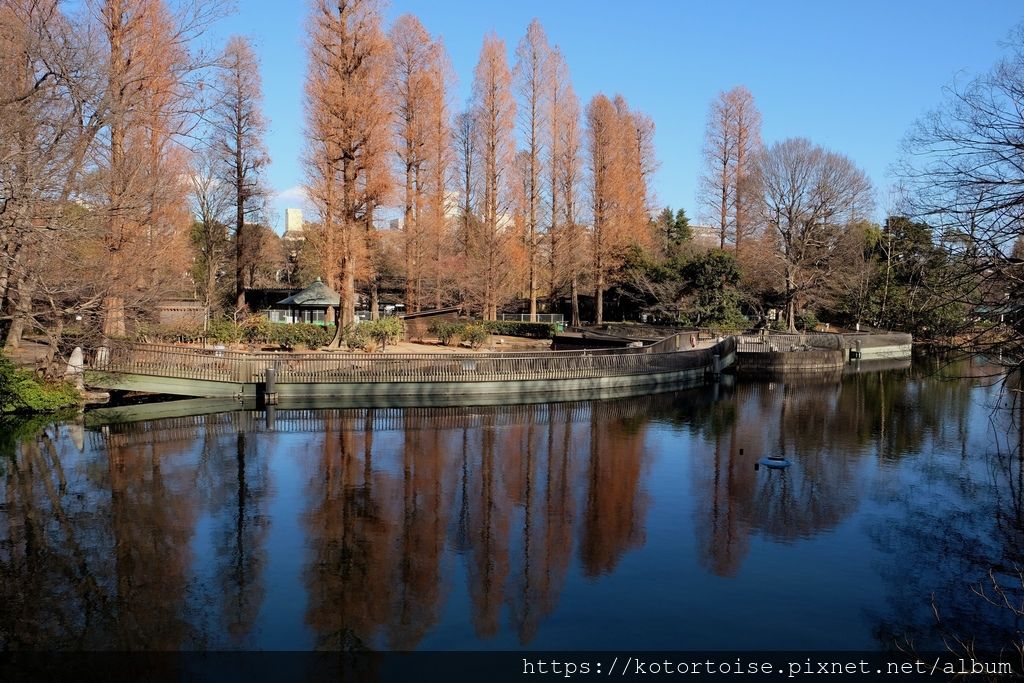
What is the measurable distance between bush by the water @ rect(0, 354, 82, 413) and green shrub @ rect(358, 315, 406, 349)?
448 inches

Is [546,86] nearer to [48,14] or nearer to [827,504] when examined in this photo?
[48,14]

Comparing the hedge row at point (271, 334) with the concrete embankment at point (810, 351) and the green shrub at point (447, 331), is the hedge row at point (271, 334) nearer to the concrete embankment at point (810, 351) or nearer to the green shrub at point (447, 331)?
the green shrub at point (447, 331)

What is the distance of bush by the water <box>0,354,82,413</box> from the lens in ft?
62.8

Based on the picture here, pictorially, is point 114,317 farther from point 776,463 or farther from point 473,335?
point 776,463

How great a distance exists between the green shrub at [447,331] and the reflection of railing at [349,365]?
351 inches

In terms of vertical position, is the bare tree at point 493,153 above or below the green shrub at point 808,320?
above

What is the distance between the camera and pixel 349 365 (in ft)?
76.3

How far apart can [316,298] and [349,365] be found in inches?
522

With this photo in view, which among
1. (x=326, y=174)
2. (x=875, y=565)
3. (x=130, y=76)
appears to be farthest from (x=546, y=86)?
(x=875, y=565)

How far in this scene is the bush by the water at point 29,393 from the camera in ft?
62.8

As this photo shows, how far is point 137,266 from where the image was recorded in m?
22.7

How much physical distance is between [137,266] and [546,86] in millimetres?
25942

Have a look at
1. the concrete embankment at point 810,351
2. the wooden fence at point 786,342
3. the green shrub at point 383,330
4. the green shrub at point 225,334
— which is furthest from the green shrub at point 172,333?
the wooden fence at point 786,342

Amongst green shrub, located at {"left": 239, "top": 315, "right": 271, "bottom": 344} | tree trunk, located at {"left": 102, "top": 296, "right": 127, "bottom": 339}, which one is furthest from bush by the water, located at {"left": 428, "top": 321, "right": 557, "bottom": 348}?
tree trunk, located at {"left": 102, "top": 296, "right": 127, "bottom": 339}
